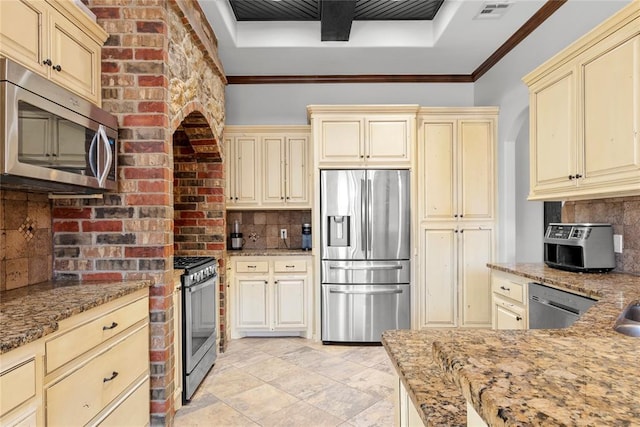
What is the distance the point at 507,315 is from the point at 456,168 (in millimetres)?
1666

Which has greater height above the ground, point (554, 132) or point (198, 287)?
point (554, 132)

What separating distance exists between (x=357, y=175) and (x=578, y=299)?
7.04 ft

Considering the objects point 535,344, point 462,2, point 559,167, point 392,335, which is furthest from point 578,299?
point 462,2

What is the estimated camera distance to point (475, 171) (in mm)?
3867

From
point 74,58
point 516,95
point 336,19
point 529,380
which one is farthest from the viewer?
→ point 516,95

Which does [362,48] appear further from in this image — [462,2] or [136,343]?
[136,343]

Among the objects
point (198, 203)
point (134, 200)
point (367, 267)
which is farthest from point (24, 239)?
point (367, 267)

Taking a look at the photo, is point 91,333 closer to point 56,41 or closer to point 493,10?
point 56,41

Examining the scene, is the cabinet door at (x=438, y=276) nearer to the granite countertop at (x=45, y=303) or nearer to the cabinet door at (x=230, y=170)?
the cabinet door at (x=230, y=170)

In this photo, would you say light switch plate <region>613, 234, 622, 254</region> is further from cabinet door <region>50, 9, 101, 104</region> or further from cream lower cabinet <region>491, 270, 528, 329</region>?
cabinet door <region>50, 9, 101, 104</region>

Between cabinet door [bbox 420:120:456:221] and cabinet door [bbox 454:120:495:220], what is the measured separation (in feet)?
0.30

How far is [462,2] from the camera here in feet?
9.57

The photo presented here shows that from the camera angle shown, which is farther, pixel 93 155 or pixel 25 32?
pixel 93 155

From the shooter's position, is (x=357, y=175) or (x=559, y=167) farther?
(x=357, y=175)
